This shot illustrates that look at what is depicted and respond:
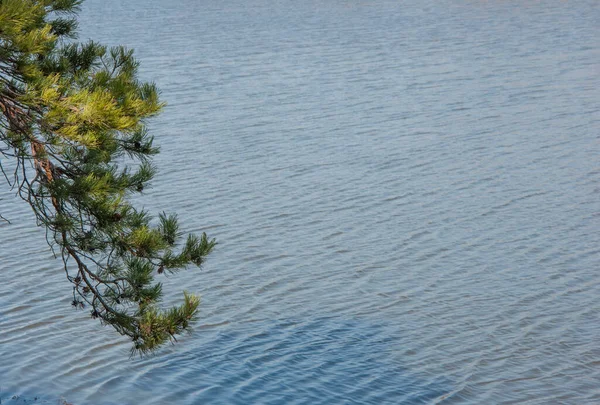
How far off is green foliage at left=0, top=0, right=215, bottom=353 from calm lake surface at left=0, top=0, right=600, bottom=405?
7.94 feet

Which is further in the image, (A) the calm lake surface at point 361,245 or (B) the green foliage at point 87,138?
(A) the calm lake surface at point 361,245

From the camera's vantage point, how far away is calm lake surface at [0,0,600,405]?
25.0ft

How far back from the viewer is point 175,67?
74.9ft

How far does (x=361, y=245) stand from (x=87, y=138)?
22.2 ft

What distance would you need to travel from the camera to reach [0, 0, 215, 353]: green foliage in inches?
168

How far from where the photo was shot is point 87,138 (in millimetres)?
4340

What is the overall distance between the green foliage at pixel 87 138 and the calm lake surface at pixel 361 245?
242 centimetres

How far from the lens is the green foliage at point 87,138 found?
4270mm

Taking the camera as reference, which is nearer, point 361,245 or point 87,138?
point 87,138

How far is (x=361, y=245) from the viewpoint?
10828 mm

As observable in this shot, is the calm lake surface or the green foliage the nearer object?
the green foliage

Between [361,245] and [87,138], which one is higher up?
[87,138]

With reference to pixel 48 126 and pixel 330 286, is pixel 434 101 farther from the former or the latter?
pixel 48 126

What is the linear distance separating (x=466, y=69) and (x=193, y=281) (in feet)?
46.3
